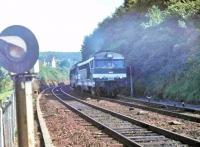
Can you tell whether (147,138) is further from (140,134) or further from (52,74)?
(52,74)

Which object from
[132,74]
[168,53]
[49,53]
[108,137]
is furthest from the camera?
[49,53]

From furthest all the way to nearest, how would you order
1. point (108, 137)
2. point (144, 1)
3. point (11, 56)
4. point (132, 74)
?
point (144, 1), point (132, 74), point (108, 137), point (11, 56)

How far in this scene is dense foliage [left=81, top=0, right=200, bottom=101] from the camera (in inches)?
1197

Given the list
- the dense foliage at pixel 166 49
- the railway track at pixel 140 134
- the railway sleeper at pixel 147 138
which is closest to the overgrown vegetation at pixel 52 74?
the dense foliage at pixel 166 49

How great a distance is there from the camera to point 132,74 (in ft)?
131

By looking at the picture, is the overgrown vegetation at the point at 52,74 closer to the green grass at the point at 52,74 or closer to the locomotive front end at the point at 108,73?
the green grass at the point at 52,74

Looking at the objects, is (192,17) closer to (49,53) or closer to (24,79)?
(24,79)

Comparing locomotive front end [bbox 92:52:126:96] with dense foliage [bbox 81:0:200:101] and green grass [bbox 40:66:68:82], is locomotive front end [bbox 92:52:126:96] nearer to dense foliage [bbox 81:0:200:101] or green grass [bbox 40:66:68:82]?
dense foliage [bbox 81:0:200:101]

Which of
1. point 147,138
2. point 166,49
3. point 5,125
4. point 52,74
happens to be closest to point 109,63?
point 166,49

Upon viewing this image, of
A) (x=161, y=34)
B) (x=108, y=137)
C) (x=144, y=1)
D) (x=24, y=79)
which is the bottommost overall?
(x=108, y=137)

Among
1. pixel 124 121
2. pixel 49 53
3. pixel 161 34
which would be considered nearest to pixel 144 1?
pixel 161 34

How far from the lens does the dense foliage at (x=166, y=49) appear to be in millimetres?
30411

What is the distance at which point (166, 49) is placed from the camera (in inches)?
1494

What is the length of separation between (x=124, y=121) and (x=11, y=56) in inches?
499
